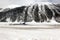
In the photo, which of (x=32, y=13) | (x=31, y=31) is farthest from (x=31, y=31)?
(x=32, y=13)

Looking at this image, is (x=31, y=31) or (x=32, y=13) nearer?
(x=31, y=31)

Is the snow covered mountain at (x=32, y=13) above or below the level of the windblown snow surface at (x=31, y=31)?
above

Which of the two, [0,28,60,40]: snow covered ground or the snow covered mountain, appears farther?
the snow covered mountain

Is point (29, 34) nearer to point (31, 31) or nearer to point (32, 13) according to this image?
point (31, 31)

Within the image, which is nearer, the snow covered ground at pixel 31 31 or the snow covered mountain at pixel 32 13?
the snow covered ground at pixel 31 31

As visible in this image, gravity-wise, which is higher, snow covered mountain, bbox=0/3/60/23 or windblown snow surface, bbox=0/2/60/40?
snow covered mountain, bbox=0/3/60/23

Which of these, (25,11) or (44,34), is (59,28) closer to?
(44,34)

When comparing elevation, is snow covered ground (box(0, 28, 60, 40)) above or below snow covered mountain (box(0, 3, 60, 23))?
below

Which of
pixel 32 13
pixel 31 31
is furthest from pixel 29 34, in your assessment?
pixel 32 13

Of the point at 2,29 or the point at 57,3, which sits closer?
the point at 2,29

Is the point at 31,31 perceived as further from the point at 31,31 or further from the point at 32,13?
the point at 32,13

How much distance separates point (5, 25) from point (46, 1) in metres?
0.34

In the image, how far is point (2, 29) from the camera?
0.59 m

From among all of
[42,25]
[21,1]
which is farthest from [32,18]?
[21,1]
